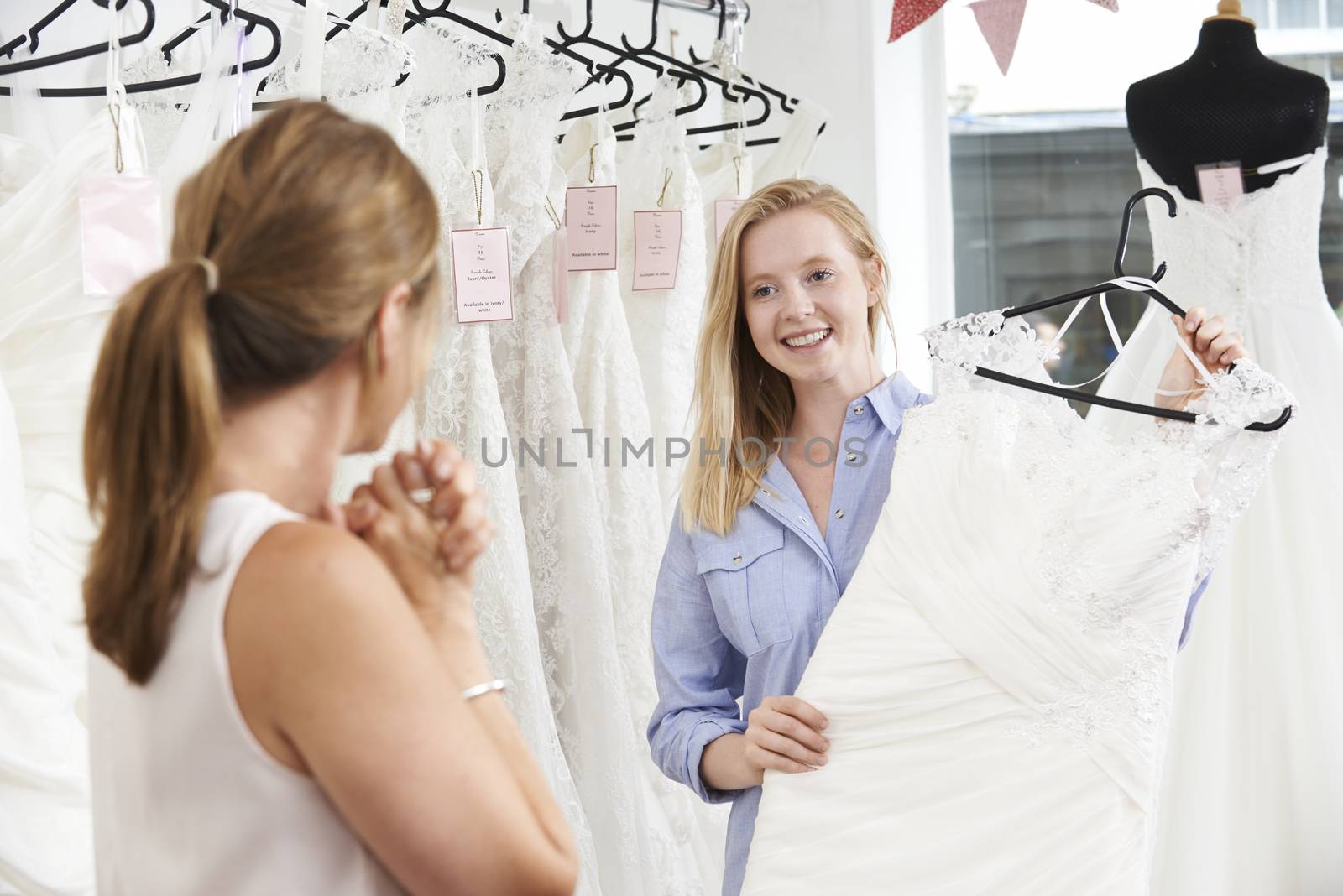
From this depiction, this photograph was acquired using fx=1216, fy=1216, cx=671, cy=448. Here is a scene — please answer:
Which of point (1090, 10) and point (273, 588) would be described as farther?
point (1090, 10)

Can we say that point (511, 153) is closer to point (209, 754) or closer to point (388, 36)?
point (388, 36)

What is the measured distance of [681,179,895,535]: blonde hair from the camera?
1.69 metres

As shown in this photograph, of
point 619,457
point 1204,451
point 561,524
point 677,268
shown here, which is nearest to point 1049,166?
point 677,268

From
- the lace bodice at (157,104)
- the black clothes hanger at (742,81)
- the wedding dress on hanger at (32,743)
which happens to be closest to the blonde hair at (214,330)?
the wedding dress on hanger at (32,743)

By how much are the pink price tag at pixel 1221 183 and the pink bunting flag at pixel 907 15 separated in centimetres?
88

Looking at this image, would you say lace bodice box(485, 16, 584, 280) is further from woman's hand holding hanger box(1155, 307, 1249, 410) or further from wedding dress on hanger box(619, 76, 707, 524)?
woman's hand holding hanger box(1155, 307, 1249, 410)

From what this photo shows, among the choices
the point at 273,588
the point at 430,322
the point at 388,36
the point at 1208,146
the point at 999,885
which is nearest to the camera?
the point at 273,588

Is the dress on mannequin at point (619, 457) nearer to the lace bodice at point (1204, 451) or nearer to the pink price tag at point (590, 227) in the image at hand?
the pink price tag at point (590, 227)

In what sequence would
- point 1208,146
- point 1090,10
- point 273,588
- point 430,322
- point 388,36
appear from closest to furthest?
point 273,588 → point 430,322 → point 388,36 → point 1208,146 → point 1090,10

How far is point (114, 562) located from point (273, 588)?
5.0 inches

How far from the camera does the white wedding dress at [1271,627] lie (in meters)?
2.06

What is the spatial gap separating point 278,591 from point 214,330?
176 mm

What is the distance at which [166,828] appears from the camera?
2.66 feet

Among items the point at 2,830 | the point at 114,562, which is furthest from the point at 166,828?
the point at 2,830
